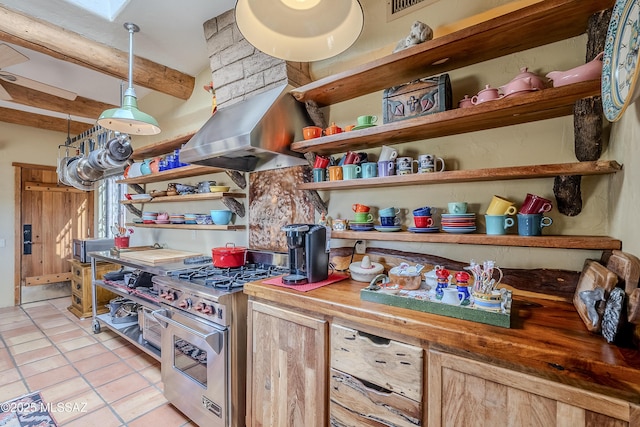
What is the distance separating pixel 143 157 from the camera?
3656mm

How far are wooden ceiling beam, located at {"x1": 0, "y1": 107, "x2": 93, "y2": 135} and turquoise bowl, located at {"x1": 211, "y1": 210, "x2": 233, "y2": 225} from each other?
12.5 feet

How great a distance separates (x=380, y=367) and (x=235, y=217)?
1882 millimetres

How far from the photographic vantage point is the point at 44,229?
4602 mm

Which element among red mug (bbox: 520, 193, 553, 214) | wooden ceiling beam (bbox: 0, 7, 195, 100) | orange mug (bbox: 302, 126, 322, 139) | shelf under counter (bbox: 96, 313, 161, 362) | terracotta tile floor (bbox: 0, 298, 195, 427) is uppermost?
wooden ceiling beam (bbox: 0, 7, 195, 100)

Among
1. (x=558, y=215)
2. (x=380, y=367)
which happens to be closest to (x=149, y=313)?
(x=380, y=367)

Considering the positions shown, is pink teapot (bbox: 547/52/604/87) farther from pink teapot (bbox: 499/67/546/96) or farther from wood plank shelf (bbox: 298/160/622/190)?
wood plank shelf (bbox: 298/160/622/190)

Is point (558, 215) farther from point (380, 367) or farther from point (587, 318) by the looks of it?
point (380, 367)

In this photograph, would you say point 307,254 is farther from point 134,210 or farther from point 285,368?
point 134,210

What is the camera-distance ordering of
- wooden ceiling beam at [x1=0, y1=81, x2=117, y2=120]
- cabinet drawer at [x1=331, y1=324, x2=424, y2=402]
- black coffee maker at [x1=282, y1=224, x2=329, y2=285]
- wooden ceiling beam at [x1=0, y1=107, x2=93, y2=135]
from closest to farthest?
cabinet drawer at [x1=331, y1=324, x2=424, y2=402] < black coffee maker at [x1=282, y1=224, x2=329, y2=285] < wooden ceiling beam at [x1=0, y1=81, x2=117, y2=120] < wooden ceiling beam at [x1=0, y1=107, x2=93, y2=135]

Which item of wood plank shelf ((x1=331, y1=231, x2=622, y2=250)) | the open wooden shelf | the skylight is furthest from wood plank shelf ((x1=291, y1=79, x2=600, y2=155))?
the skylight

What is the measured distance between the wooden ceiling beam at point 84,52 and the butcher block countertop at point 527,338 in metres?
2.65

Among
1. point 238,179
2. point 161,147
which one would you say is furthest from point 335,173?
point 161,147

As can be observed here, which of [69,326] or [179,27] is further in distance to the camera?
[69,326]

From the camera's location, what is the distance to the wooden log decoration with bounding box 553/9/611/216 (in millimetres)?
1078
